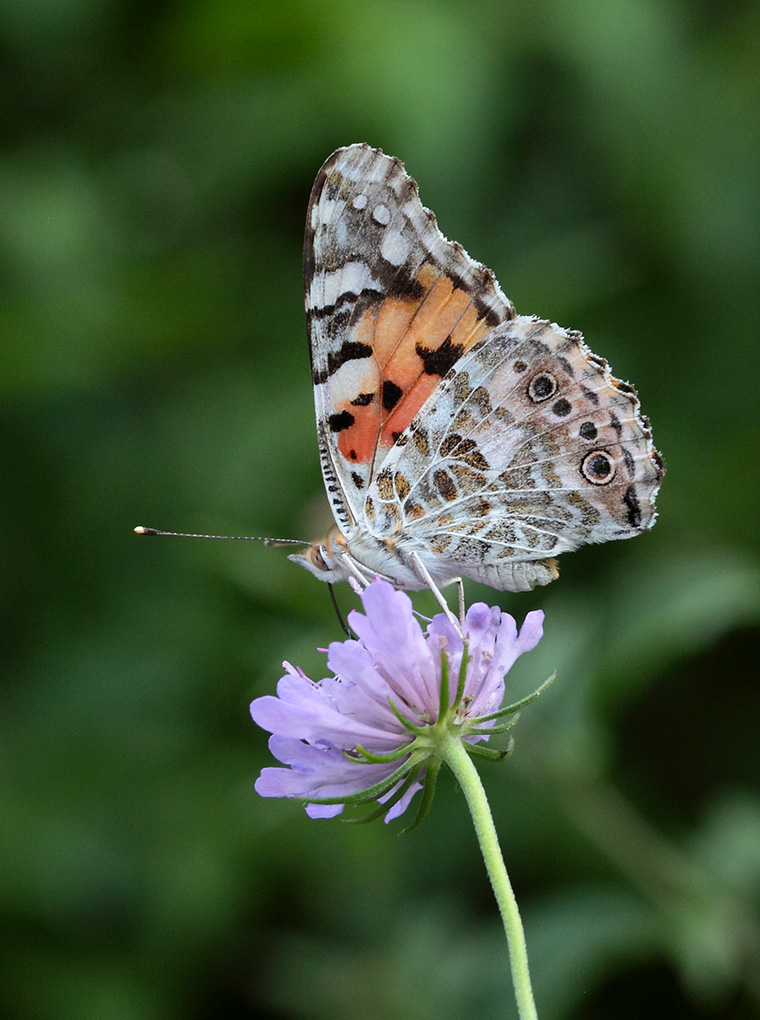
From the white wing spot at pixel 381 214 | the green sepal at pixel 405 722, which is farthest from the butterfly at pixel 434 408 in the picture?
the green sepal at pixel 405 722

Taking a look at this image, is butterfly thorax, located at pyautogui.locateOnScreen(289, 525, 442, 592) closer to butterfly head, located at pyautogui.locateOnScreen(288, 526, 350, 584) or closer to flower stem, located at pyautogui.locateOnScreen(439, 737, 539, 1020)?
butterfly head, located at pyautogui.locateOnScreen(288, 526, 350, 584)

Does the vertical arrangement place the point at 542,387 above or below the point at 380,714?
above

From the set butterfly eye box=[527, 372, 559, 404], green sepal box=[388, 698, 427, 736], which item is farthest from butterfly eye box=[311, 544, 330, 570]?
green sepal box=[388, 698, 427, 736]

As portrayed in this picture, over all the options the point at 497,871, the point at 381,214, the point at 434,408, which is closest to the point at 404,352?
the point at 434,408

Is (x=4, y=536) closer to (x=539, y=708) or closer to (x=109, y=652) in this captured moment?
(x=109, y=652)

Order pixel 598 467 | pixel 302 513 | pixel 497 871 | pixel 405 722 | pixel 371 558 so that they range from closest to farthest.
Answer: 1. pixel 497 871
2. pixel 405 722
3. pixel 598 467
4. pixel 371 558
5. pixel 302 513

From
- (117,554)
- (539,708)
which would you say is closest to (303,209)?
(117,554)

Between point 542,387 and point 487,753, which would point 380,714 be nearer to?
point 487,753
